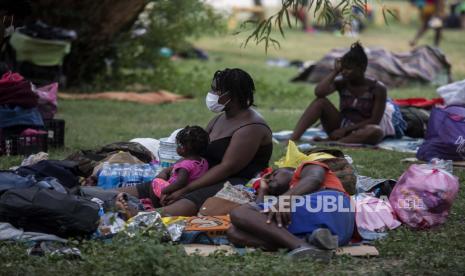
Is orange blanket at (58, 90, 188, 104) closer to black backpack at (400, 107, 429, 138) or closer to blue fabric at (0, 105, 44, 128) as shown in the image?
black backpack at (400, 107, 429, 138)

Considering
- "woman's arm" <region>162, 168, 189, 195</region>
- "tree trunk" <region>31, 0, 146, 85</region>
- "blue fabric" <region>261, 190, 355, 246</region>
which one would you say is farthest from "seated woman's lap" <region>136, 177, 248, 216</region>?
"tree trunk" <region>31, 0, 146, 85</region>

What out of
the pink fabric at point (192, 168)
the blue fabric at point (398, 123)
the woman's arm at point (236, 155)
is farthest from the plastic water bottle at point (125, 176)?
the blue fabric at point (398, 123)

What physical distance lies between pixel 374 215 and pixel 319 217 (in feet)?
2.32

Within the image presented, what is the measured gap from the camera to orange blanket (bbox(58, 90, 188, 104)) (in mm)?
12861

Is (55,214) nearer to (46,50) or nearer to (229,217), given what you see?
(229,217)

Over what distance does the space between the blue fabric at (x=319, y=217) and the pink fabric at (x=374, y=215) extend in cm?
35

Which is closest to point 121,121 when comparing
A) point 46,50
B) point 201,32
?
point 46,50

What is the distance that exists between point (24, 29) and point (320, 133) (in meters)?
4.66

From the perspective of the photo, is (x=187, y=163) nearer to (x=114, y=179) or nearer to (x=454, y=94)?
(x=114, y=179)

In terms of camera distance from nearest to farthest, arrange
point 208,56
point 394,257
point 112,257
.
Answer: point 112,257, point 394,257, point 208,56

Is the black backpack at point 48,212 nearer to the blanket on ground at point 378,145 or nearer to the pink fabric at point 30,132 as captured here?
the pink fabric at point 30,132

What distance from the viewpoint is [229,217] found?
5742 mm

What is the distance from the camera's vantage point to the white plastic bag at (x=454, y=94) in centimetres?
980

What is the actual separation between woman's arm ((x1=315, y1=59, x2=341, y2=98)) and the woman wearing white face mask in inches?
123
